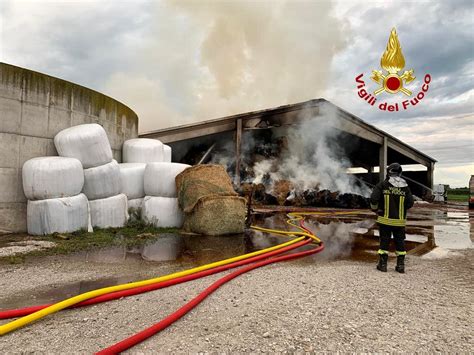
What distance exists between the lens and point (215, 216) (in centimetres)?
661

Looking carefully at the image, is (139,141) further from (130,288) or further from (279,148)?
(279,148)

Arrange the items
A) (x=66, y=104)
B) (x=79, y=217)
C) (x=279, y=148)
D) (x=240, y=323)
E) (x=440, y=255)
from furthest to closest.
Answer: (x=279, y=148) < (x=66, y=104) < (x=79, y=217) < (x=440, y=255) < (x=240, y=323)

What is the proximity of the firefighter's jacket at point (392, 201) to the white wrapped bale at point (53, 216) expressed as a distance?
5.37m

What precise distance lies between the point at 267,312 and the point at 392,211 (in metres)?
2.45

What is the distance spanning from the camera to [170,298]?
2904 millimetres

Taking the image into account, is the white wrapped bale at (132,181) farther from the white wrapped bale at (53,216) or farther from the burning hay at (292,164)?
the burning hay at (292,164)

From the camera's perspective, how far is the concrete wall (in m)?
6.02

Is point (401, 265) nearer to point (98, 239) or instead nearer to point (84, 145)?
point (98, 239)

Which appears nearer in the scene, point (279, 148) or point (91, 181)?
point (91, 181)

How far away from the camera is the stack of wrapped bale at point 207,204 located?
259 inches

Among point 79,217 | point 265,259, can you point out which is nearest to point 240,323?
point 265,259

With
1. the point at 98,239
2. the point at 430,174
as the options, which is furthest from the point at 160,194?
the point at 430,174

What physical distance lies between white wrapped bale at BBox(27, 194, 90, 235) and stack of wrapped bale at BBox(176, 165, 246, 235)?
2.16 m

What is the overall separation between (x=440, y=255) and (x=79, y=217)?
6.67 m
